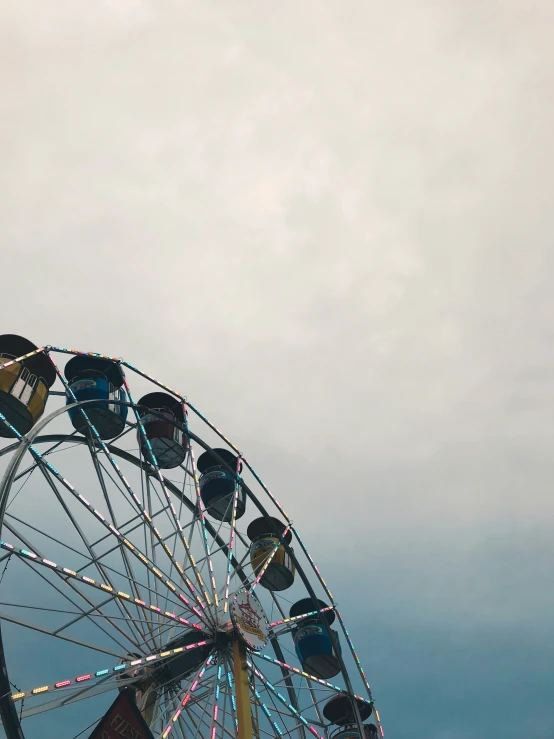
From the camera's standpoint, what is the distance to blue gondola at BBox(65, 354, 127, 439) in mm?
18922

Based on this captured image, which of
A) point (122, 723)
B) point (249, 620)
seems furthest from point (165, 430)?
point (122, 723)

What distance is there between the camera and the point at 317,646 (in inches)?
827

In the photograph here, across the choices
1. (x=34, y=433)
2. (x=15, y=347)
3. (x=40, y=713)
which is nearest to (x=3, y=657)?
(x=40, y=713)

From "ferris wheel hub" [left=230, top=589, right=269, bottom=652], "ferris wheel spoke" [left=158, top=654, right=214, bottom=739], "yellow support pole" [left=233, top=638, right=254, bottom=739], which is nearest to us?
"ferris wheel spoke" [left=158, top=654, right=214, bottom=739]

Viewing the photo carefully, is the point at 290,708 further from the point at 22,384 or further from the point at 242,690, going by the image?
the point at 22,384

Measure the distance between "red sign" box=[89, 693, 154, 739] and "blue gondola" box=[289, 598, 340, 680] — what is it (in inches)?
353

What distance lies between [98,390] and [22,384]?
2.65 metres

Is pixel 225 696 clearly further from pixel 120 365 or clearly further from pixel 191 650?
pixel 120 365

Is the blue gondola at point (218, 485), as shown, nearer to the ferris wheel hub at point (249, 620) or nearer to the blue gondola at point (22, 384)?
the ferris wheel hub at point (249, 620)

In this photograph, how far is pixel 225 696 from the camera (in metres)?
16.2

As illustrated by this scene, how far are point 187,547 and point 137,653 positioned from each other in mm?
2894

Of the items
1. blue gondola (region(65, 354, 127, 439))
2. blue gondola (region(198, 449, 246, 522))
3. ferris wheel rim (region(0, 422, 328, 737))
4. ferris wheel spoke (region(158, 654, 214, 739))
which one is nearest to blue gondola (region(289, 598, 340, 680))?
ferris wheel rim (region(0, 422, 328, 737))

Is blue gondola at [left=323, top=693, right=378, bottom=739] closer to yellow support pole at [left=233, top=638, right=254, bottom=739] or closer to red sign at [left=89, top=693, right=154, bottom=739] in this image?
yellow support pole at [left=233, top=638, right=254, bottom=739]

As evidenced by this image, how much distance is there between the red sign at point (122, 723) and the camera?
12195 millimetres
